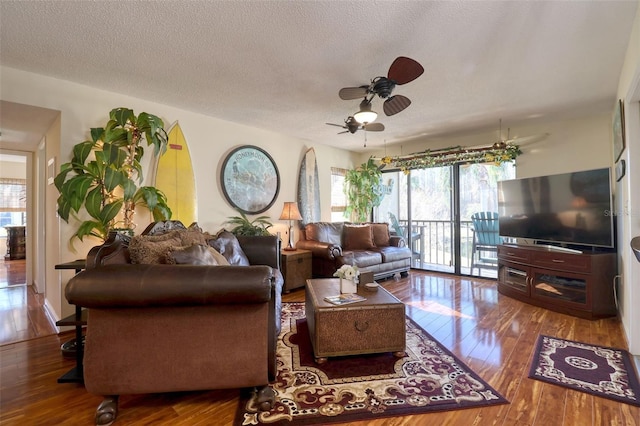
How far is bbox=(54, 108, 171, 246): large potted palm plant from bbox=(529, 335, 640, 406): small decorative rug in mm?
3527

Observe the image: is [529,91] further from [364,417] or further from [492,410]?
[364,417]

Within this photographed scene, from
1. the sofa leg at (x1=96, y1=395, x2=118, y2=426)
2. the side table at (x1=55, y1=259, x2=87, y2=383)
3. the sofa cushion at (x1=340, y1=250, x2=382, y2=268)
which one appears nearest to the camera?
the sofa leg at (x1=96, y1=395, x2=118, y2=426)

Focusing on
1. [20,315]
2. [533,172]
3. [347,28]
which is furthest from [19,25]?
[533,172]

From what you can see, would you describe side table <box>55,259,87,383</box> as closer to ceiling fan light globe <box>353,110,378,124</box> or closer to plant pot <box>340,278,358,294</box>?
plant pot <box>340,278,358,294</box>

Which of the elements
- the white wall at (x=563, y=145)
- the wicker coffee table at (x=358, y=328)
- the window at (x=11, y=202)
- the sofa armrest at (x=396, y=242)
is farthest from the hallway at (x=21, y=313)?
the white wall at (x=563, y=145)

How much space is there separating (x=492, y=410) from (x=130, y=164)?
337 cm

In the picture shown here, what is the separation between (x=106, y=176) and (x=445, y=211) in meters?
4.92

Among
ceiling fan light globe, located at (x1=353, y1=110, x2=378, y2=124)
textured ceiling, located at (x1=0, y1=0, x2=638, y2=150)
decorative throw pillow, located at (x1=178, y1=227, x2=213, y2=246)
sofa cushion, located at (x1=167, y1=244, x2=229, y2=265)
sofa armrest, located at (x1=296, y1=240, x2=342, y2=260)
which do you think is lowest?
sofa armrest, located at (x1=296, y1=240, x2=342, y2=260)

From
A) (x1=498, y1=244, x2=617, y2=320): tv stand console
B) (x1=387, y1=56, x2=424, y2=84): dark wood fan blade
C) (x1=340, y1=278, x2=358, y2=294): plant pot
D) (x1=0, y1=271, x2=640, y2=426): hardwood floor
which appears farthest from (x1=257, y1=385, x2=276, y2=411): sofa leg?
(x1=498, y1=244, x2=617, y2=320): tv stand console

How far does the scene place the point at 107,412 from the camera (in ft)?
5.07

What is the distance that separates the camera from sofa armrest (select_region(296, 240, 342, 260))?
4.23m

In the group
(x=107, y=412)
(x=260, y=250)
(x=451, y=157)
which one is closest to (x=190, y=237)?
(x=260, y=250)

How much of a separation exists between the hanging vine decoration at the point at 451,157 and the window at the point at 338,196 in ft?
2.50

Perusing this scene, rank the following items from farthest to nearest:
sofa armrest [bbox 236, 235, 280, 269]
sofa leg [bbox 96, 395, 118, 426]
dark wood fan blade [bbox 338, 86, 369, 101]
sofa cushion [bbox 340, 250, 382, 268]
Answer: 1. sofa cushion [bbox 340, 250, 382, 268]
2. sofa armrest [bbox 236, 235, 280, 269]
3. dark wood fan blade [bbox 338, 86, 369, 101]
4. sofa leg [bbox 96, 395, 118, 426]
